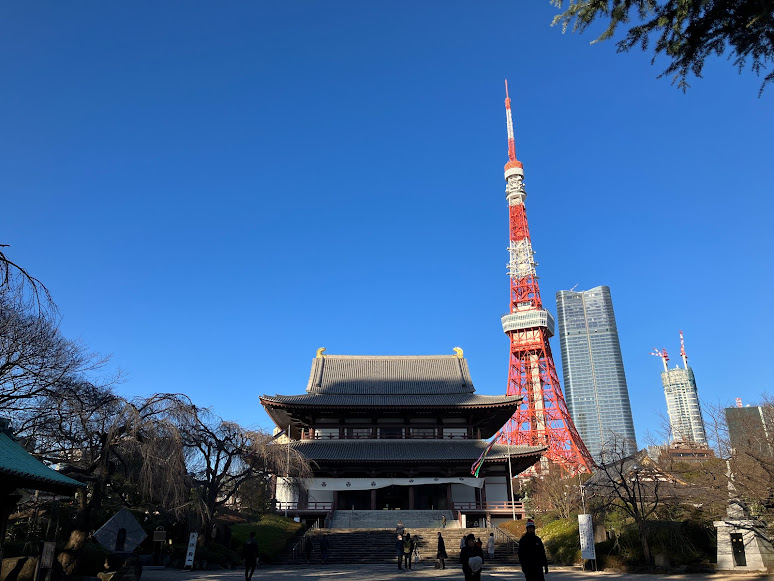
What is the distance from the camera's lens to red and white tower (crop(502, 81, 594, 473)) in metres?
69.1

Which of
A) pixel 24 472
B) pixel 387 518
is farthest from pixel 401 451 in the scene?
pixel 24 472

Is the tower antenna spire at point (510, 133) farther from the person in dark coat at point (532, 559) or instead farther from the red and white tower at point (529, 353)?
the person in dark coat at point (532, 559)

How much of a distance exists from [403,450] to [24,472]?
27.5 metres

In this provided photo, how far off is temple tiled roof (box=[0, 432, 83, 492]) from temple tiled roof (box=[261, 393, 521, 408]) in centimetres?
2445

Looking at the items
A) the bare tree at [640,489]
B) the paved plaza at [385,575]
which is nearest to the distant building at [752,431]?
the bare tree at [640,489]

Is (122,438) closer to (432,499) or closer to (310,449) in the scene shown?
(310,449)

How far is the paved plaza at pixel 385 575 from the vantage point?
16.7m

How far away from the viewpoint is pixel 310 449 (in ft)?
117

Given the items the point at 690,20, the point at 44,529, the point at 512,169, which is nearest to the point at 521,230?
the point at 512,169

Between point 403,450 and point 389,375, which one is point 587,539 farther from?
point 389,375

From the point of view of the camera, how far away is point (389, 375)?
44.6m

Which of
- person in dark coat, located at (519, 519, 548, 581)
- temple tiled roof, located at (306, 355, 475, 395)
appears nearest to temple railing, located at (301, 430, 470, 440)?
temple tiled roof, located at (306, 355, 475, 395)

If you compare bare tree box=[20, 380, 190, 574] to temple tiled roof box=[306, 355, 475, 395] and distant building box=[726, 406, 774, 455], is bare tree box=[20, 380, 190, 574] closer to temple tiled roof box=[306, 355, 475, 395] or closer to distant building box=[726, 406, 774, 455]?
distant building box=[726, 406, 774, 455]

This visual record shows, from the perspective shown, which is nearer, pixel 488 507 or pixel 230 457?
pixel 230 457
